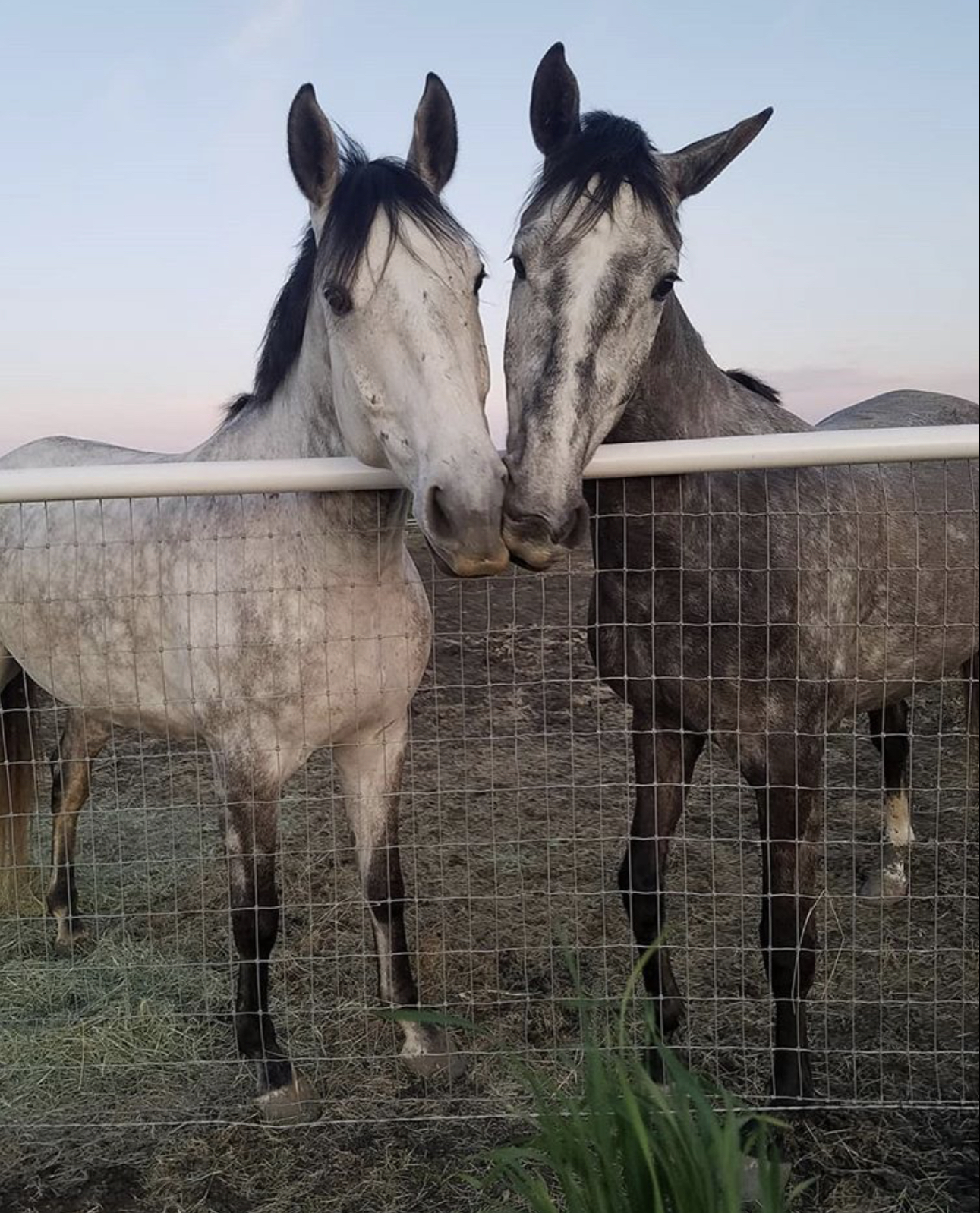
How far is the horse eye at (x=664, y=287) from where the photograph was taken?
90.5 inches

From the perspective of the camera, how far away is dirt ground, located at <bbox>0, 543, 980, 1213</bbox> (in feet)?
7.55

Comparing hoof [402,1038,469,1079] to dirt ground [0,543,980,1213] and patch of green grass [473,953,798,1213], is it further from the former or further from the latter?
patch of green grass [473,953,798,1213]

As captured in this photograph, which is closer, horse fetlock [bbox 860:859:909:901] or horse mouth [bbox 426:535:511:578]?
horse mouth [bbox 426:535:511:578]

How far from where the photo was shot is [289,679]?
2.49 meters

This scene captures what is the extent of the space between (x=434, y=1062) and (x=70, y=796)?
1.91 meters

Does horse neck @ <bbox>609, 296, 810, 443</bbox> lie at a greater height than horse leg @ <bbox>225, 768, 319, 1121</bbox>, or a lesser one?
greater

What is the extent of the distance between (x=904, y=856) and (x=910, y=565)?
60.9 inches

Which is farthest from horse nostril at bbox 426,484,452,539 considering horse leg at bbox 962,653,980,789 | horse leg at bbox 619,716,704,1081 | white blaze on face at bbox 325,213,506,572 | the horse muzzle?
horse leg at bbox 962,653,980,789

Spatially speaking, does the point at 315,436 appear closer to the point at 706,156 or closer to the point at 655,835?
the point at 706,156

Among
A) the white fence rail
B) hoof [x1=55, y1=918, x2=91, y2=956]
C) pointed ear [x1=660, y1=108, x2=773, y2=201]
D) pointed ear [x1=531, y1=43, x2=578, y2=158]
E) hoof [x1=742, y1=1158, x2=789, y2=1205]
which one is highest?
pointed ear [x1=531, y1=43, x2=578, y2=158]

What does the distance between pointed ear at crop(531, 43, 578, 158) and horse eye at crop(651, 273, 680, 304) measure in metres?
0.48

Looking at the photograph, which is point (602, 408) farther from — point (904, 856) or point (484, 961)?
point (904, 856)

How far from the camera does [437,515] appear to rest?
199 centimetres

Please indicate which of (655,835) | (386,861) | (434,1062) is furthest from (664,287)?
(434,1062)
